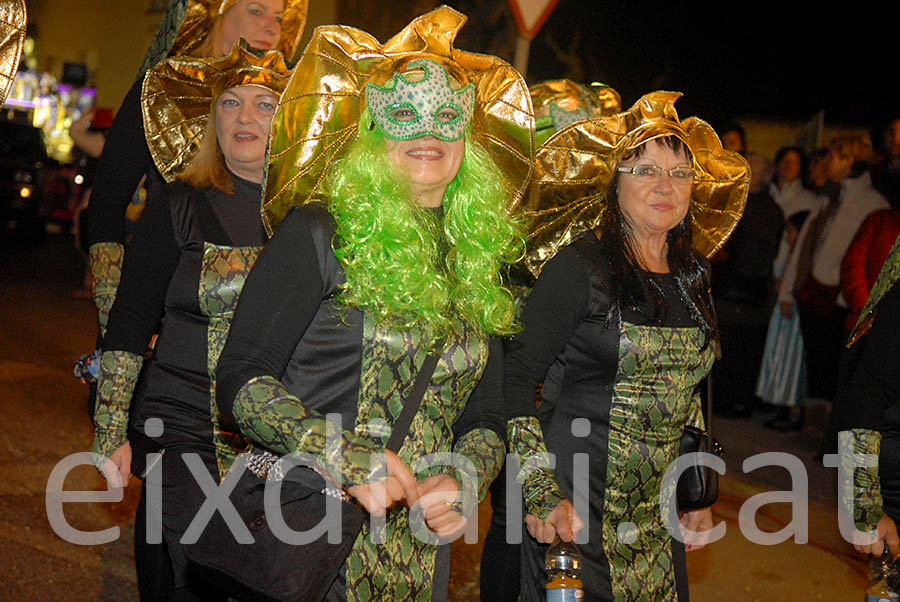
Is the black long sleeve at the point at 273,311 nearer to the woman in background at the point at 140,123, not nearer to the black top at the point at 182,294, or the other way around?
the black top at the point at 182,294

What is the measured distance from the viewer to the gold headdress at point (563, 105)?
16.0 feet

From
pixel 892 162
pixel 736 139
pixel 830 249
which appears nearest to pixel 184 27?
pixel 892 162

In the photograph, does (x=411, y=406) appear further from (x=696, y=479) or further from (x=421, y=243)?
(x=696, y=479)

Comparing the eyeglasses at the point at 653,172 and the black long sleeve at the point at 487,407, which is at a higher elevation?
the eyeglasses at the point at 653,172

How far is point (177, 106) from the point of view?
3791mm

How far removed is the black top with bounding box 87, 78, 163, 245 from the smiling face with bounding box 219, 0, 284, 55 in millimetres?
487

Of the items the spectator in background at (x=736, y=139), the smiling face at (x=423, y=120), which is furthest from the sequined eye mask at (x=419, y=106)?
the spectator in background at (x=736, y=139)

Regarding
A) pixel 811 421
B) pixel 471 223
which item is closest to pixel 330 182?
pixel 471 223

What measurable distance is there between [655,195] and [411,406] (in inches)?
51.4

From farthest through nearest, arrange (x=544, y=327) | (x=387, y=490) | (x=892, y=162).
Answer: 1. (x=892, y=162)
2. (x=544, y=327)
3. (x=387, y=490)

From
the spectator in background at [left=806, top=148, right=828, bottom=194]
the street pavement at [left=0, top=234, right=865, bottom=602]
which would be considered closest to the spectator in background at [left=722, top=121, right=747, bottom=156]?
the spectator in background at [left=806, top=148, right=828, bottom=194]

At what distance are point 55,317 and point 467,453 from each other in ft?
32.1

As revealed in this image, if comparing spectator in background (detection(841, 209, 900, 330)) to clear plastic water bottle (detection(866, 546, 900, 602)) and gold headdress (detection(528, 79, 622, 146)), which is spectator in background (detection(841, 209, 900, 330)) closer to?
gold headdress (detection(528, 79, 622, 146))

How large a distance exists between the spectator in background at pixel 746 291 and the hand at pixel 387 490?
6.17 meters
